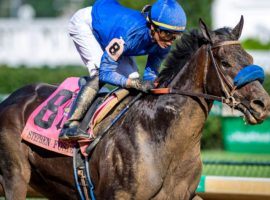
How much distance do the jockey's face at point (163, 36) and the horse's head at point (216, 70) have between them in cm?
6

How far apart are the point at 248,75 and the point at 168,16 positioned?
0.75 meters

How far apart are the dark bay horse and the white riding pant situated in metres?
0.42

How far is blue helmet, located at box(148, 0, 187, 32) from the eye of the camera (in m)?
5.76

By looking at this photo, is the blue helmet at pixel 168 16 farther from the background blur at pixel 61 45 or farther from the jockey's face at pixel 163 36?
the background blur at pixel 61 45

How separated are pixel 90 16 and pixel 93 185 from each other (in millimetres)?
1321

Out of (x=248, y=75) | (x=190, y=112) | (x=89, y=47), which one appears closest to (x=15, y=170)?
(x=89, y=47)

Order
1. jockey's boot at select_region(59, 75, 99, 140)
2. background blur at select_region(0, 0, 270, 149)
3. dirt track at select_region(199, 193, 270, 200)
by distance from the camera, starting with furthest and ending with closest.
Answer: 1. background blur at select_region(0, 0, 270, 149)
2. dirt track at select_region(199, 193, 270, 200)
3. jockey's boot at select_region(59, 75, 99, 140)

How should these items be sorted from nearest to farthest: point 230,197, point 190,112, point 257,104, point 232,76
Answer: point 257,104 → point 232,76 → point 190,112 → point 230,197

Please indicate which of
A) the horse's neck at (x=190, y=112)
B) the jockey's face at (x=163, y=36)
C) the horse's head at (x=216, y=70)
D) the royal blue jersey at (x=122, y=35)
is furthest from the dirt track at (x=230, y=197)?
the jockey's face at (x=163, y=36)

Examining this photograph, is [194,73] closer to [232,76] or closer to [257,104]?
[232,76]

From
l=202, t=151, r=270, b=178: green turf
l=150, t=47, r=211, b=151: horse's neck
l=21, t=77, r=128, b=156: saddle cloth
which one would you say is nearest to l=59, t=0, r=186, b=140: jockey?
l=21, t=77, r=128, b=156: saddle cloth

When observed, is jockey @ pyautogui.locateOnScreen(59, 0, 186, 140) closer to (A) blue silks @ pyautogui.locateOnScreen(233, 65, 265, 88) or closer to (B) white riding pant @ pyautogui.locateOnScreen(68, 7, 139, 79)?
(B) white riding pant @ pyautogui.locateOnScreen(68, 7, 139, 79)

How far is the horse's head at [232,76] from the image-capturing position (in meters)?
5.36

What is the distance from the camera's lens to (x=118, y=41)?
5.85m
